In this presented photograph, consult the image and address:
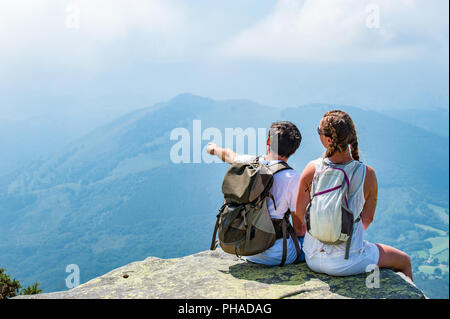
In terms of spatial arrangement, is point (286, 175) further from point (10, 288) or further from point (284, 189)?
point (10, 288)

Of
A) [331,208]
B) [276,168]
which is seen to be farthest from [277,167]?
[331,208]

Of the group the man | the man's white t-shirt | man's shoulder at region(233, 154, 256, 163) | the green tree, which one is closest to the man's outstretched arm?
man's shoulder at region(233, 154, 256, 163)

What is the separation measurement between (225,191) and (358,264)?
2016mm

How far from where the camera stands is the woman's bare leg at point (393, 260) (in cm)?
541

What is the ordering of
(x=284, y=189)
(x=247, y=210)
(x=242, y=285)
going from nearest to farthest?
1. (x=242, y=285)
2. (x=247, y=210)
3. (x=284, y=189)

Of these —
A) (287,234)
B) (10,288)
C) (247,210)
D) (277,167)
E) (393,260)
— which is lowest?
(10,288)

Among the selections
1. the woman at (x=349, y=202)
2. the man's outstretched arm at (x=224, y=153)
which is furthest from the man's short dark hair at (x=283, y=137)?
the man's outstretched arm at (x=224, y=153)

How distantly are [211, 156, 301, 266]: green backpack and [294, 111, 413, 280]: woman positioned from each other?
1.50 feet

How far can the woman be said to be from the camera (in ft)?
16.5

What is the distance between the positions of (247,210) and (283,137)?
1.12 meters

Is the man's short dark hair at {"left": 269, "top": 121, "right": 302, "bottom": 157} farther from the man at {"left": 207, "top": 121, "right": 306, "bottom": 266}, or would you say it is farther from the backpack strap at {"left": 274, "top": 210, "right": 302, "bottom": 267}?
the backpack strap at {"left": 274, "top": 210, "right": 302, "bottom": 267}

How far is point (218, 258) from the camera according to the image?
6605 mm

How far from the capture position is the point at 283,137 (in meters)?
5.42
